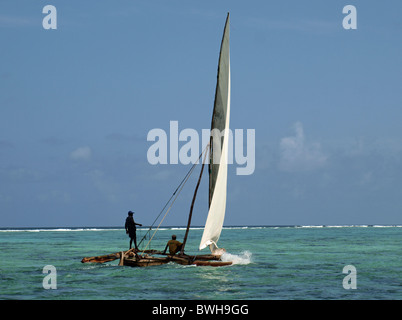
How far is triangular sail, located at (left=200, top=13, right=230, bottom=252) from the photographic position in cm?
2955

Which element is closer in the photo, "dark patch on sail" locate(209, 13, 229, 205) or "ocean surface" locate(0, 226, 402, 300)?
"ocean surface" locate(0, 226, 402, 300)

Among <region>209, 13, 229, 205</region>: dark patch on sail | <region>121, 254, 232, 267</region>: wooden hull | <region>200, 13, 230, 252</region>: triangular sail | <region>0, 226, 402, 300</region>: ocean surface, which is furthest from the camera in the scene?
<region>200, 13, 230, 252</region>: triangular sail

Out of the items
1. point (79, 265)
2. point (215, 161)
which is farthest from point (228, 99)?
point (79, 265)

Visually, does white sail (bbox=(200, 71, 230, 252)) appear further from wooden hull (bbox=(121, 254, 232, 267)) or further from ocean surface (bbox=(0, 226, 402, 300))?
ocean surface (bbox=(0, 226, 402, 300))

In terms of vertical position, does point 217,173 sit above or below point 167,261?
above

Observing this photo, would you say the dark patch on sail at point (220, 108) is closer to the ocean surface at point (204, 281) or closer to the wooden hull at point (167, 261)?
the wooden hull at point (167, 261)

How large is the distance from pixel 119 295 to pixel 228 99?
1277 centimetres

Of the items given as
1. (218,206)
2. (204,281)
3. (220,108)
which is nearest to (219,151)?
(220,108)

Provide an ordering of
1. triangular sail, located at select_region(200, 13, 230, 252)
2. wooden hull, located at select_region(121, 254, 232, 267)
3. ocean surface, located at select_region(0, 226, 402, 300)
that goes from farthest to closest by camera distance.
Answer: triangular sail, located at select_region(200, 13, 230, 252) < wooden hull, located at select_region(121, 254, 232, 267) < ocean surface, located at select_region(0, 226, 402, 300)

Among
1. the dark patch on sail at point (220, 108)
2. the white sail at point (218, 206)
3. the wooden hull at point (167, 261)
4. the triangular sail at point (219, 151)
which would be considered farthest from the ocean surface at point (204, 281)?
the dark patch on sail at point (220, 108)

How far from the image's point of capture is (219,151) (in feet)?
98.1

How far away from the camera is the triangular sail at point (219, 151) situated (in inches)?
1163

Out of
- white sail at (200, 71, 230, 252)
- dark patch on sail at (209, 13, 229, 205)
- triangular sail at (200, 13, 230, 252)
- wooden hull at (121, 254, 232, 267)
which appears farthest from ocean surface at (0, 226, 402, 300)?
dark patch on sail at (209, 13, 229, 205)

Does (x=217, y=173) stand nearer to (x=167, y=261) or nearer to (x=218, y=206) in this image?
(x=218, y=206)
